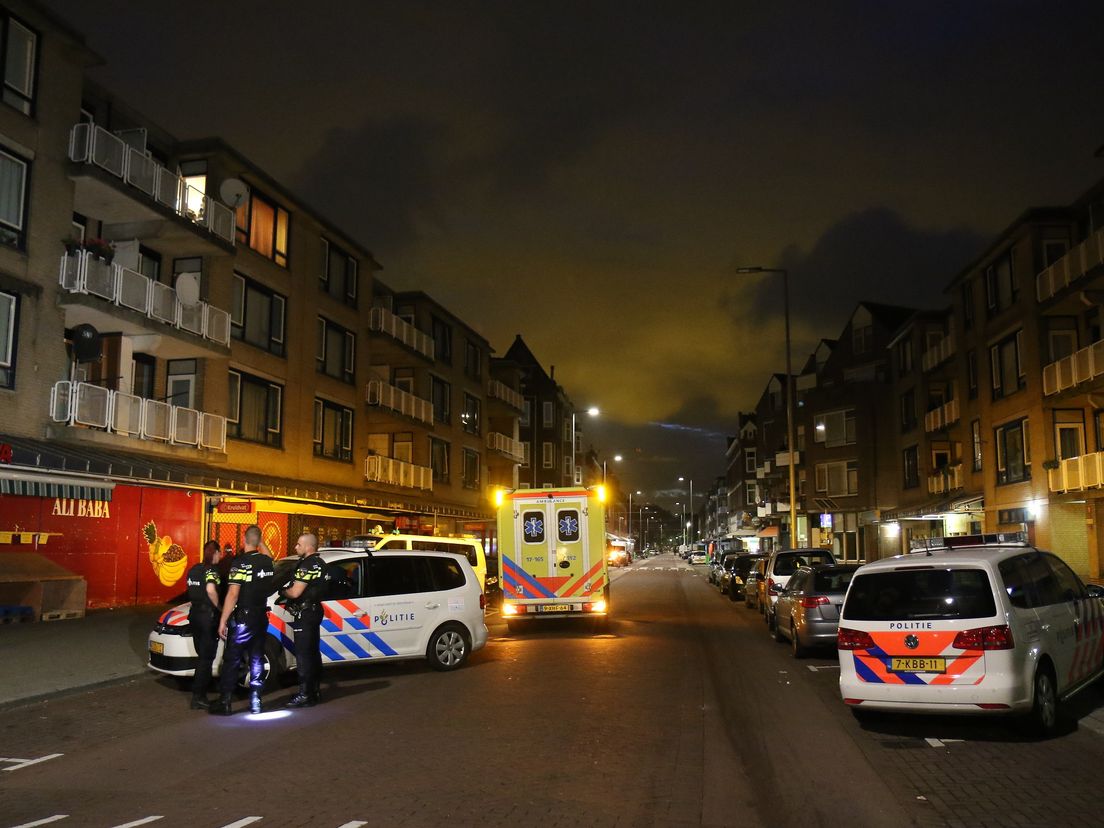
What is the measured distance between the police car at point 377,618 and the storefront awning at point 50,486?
6.19 m

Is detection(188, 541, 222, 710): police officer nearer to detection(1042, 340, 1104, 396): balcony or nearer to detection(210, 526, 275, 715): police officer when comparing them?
detection(210, 526, 275, 715): police officer

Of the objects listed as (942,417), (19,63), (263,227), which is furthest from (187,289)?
(942,417)

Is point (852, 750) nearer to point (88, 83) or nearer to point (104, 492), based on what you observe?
point (104, 492)

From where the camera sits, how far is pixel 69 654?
14.2 metres

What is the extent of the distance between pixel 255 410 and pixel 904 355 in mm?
32100

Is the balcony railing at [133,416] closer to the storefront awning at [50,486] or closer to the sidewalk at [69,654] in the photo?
the storefront awning at [50,486]

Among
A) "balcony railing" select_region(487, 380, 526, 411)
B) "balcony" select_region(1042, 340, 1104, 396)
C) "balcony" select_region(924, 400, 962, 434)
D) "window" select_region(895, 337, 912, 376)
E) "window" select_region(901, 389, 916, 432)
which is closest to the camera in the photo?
"balcony" select_region(1042, 340, 1104, 396)

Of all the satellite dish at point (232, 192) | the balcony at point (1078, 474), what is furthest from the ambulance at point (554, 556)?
the balcony at point (1078, 474)

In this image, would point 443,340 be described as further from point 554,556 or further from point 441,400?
point 554,556

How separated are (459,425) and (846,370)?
24.3 m

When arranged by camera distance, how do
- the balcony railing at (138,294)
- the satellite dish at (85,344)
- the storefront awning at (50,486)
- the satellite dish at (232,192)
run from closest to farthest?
the storefront awning at (50,486) < the satellite dish at (85,344) < the balcony railing at (138,294) < the satellite dish at (232,192)

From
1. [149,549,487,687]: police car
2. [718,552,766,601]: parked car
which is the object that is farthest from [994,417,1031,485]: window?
[149,549,487,687]: police car

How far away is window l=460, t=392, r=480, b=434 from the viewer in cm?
4657

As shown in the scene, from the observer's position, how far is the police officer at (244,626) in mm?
10023
